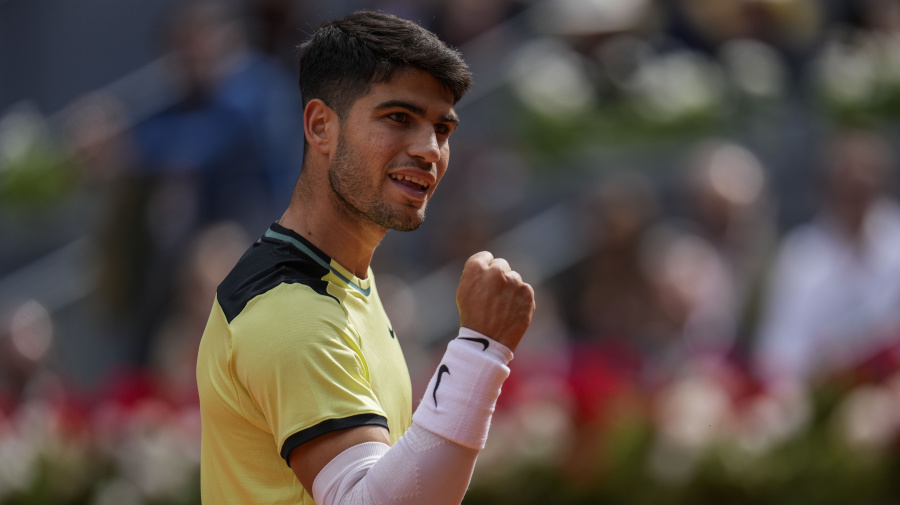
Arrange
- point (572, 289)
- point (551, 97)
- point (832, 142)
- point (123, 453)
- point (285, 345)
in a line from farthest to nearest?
point (551, 97), point (832, 142), point (572, 289), point (123, 453), point (285, 345)

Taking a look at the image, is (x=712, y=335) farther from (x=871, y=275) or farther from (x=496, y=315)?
(x=496, y=315)

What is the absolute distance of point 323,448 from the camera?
2139 millimetres

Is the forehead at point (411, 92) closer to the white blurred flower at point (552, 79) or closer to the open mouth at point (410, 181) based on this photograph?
the open mouth at point (410, 181)

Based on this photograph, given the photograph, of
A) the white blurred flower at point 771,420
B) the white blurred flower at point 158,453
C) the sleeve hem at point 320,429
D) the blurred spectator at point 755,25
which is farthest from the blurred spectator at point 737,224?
the sleeve hem at point 320,429

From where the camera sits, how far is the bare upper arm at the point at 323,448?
7.00 ft

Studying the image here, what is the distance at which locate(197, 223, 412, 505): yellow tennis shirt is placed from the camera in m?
2.16

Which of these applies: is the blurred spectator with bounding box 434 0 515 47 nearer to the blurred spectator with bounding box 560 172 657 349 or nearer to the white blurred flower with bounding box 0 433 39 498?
the blurred spectator with bounding box 560 172 657 349

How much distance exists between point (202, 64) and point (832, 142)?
13.8ft

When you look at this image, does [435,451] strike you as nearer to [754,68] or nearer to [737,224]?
[737,224]

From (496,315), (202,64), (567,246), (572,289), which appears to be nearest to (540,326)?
(572,289)

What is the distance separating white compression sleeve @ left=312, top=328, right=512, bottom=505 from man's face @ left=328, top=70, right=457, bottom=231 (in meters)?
0.35

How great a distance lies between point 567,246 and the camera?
25.6ft

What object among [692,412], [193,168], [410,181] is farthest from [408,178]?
[193,168]

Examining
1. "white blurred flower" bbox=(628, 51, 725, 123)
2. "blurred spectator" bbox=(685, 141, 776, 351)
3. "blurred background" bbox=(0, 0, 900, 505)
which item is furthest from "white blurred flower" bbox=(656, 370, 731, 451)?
"white blurred flower" bbox=(628, 51, 725, 123)
